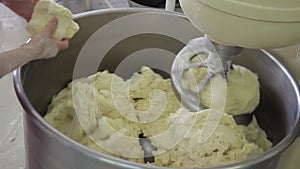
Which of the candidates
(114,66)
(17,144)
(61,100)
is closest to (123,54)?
(114,66)

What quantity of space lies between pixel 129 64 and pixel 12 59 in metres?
0.36

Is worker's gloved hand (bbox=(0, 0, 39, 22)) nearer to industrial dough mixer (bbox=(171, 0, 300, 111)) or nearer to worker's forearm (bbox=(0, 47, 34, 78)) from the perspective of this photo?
worker's forearm (bbox=(0, 47, 34, 78))

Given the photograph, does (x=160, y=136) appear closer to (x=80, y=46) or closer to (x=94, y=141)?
(x=94, y=141)

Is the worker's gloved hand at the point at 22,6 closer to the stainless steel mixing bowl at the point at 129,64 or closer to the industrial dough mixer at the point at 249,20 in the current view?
the stainless steel mixing bowl at the point at 129,64

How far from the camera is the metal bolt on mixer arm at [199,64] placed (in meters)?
0.75

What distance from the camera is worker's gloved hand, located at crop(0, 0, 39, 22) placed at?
0.72 m

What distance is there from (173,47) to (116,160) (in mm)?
441

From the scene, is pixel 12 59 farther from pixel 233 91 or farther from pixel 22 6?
pixel 233 91

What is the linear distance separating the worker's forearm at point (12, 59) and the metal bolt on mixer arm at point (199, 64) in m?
0.29

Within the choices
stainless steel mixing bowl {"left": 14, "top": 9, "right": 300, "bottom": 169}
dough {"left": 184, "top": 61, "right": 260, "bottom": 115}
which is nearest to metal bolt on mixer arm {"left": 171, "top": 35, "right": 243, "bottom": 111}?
dough {"left": 184, "top": 61, "right": 260, "bottom": 115}

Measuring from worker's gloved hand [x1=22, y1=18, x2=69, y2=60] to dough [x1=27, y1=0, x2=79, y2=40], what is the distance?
0.04ft

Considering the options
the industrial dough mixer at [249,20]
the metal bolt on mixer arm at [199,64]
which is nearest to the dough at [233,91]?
the metal bolt on mixer arm at [199,64]

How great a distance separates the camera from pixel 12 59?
640mm

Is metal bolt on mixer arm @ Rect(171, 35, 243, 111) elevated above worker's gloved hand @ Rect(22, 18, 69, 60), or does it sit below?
below
